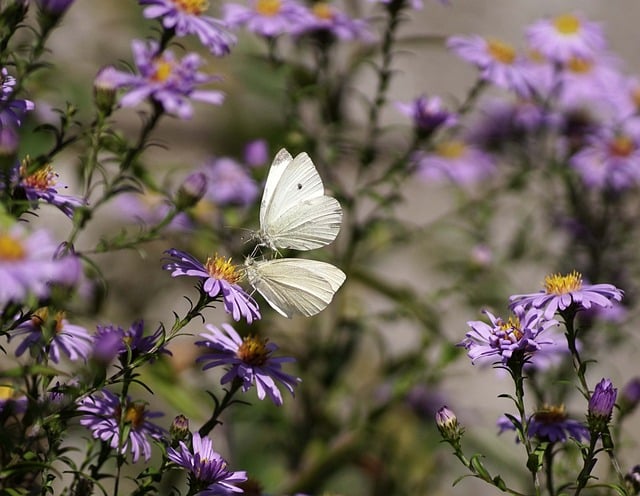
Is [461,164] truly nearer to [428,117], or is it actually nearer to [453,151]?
[453,151]

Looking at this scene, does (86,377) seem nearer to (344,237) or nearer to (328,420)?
(328,420)

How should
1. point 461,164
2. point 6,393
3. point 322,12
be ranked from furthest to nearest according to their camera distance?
point 461,164
point 322,12
point 6,393

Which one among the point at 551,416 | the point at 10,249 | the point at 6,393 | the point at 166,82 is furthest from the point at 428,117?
the point at 10,249

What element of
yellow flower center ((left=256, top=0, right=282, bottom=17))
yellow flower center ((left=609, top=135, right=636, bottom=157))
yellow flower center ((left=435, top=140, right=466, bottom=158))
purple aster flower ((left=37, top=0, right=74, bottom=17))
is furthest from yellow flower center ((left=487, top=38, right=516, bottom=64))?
purple aster flower ((left=37, top=0, right=74, bottom=17))

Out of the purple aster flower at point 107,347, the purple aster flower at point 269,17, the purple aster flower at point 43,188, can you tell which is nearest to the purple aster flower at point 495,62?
the purple aster flower at point 269,17

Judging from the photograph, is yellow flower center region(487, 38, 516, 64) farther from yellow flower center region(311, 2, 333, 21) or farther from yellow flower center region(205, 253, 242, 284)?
yellow flower center region(205, 253, 242, 284)

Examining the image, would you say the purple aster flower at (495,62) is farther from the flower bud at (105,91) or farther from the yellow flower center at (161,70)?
the flower bud at (105,91)
